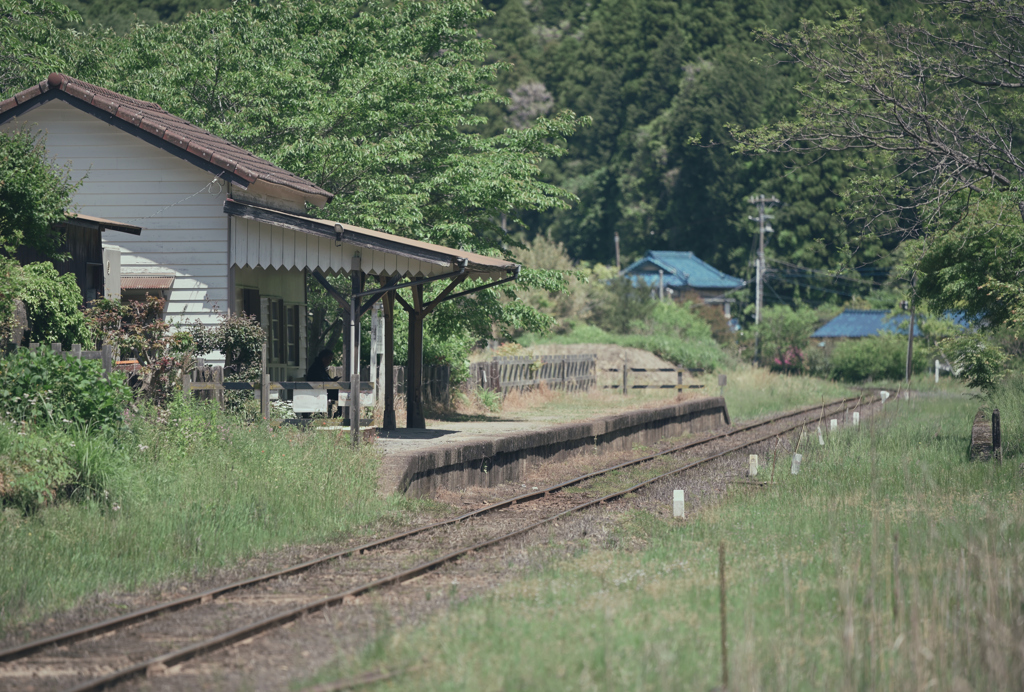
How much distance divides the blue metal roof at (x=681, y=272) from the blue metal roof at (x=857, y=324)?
40.7 ft

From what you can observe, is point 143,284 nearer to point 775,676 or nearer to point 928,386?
point 775,676

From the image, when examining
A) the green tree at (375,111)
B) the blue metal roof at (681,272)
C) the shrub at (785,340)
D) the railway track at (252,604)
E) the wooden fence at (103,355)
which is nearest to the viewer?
the railway track at (252,604)

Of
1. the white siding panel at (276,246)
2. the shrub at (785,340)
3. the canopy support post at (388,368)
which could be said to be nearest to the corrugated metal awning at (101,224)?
the white siding panel at (276,246)

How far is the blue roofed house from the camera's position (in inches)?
3059

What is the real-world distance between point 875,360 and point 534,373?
29.3m

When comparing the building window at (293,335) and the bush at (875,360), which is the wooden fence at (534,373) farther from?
the bush at (875,360)

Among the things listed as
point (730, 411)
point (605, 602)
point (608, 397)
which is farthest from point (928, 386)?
point (605, 602)

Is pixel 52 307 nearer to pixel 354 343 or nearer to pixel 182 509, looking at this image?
pixel 354 343

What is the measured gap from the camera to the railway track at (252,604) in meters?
6.63

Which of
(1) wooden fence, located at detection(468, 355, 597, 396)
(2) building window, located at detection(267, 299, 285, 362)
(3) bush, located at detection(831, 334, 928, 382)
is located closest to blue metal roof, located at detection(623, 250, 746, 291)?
(3) bush, located at detection(831, 334, 928, 382)

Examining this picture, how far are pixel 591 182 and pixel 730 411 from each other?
55.7 meters

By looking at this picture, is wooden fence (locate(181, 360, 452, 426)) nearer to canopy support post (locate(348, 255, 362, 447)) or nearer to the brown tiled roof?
canopy support post (locate(348, 255, 362, 447))

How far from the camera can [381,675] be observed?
6.04 meters

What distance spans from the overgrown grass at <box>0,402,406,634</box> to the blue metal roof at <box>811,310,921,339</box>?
5469 centimetres
